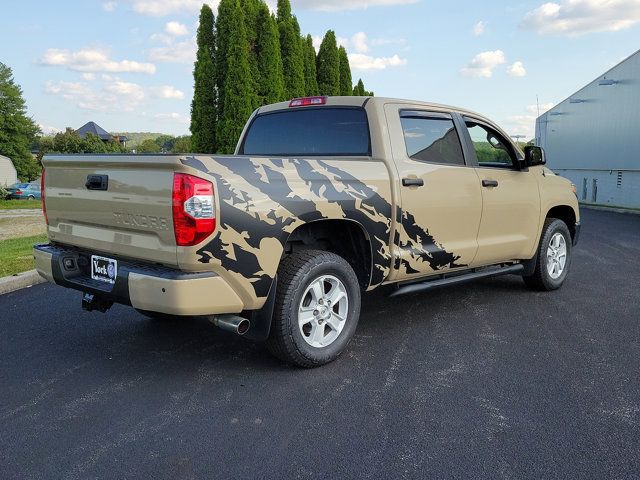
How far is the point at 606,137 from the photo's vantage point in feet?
96.1

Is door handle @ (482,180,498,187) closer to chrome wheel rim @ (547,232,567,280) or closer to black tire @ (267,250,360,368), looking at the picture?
chrome wheel rim @ (547,232,567,280)

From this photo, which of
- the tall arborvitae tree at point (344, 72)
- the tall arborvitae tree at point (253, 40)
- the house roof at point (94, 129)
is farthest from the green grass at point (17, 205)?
the house roof at point (94, 129)

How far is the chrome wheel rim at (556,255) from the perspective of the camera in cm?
630

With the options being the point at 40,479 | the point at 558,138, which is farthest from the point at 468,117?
the point at 558,138

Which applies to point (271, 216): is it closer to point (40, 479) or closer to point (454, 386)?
point (454, 386)

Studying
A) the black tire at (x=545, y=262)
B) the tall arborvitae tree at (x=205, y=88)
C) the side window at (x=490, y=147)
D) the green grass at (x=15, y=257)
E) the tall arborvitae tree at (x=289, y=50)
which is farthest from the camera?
the tall arborvitae tree at (x=289, y=50)

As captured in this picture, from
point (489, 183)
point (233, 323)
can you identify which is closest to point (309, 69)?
point (489, 183)

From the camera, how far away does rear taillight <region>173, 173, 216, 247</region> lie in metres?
3.24

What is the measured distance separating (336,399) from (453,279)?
2015 mm

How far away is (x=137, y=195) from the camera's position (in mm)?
3477

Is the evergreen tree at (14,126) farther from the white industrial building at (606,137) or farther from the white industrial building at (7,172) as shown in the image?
the white industrial building at (606,137)

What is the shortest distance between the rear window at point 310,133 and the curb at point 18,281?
10.1 ft

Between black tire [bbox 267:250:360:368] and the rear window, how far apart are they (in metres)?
1.01

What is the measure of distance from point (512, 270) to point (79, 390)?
13.5 feet
